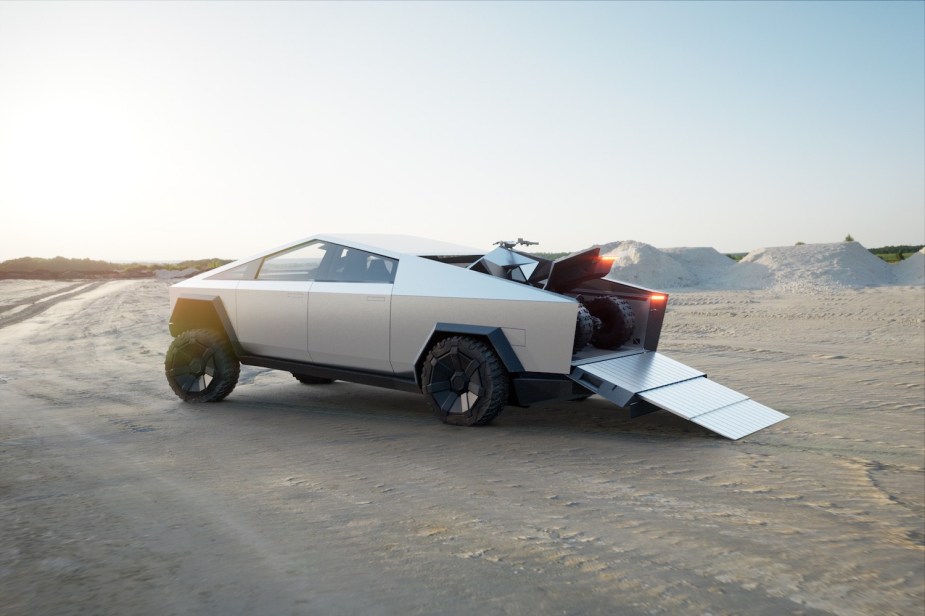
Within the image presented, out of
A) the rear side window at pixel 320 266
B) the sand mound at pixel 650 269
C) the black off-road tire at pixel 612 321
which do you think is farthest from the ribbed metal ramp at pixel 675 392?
the sand mound at pixel 650 269

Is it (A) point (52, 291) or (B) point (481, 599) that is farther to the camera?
(A) point (52, 291)

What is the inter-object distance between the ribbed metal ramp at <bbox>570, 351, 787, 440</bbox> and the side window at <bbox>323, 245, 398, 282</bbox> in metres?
1.81

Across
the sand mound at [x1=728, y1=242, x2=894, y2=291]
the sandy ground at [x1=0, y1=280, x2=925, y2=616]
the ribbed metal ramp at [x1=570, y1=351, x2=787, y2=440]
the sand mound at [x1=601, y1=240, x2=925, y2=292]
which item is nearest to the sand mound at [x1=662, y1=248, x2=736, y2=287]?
the sand mound at [x1=601, y1=240, x2=925, y2=292]

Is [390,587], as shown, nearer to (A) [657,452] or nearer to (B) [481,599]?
(B) [481,599]

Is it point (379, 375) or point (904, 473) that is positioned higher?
point (379, 375)

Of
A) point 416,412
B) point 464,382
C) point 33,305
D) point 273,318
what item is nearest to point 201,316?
point 273,318

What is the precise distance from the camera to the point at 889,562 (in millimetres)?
3412

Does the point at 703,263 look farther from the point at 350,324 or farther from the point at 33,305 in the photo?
the point at 350,324

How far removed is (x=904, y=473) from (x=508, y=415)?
3.07 m

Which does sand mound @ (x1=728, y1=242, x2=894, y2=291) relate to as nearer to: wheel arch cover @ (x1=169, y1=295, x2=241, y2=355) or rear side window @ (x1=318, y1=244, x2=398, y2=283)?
rear side window @ (x1=318, y1=244, x2=398, y2=283)

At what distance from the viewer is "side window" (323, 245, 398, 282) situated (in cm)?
655

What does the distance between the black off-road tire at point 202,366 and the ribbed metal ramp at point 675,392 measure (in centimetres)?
354

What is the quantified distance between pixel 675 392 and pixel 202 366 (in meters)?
4.49

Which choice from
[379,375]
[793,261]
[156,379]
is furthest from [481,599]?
[793,261]
